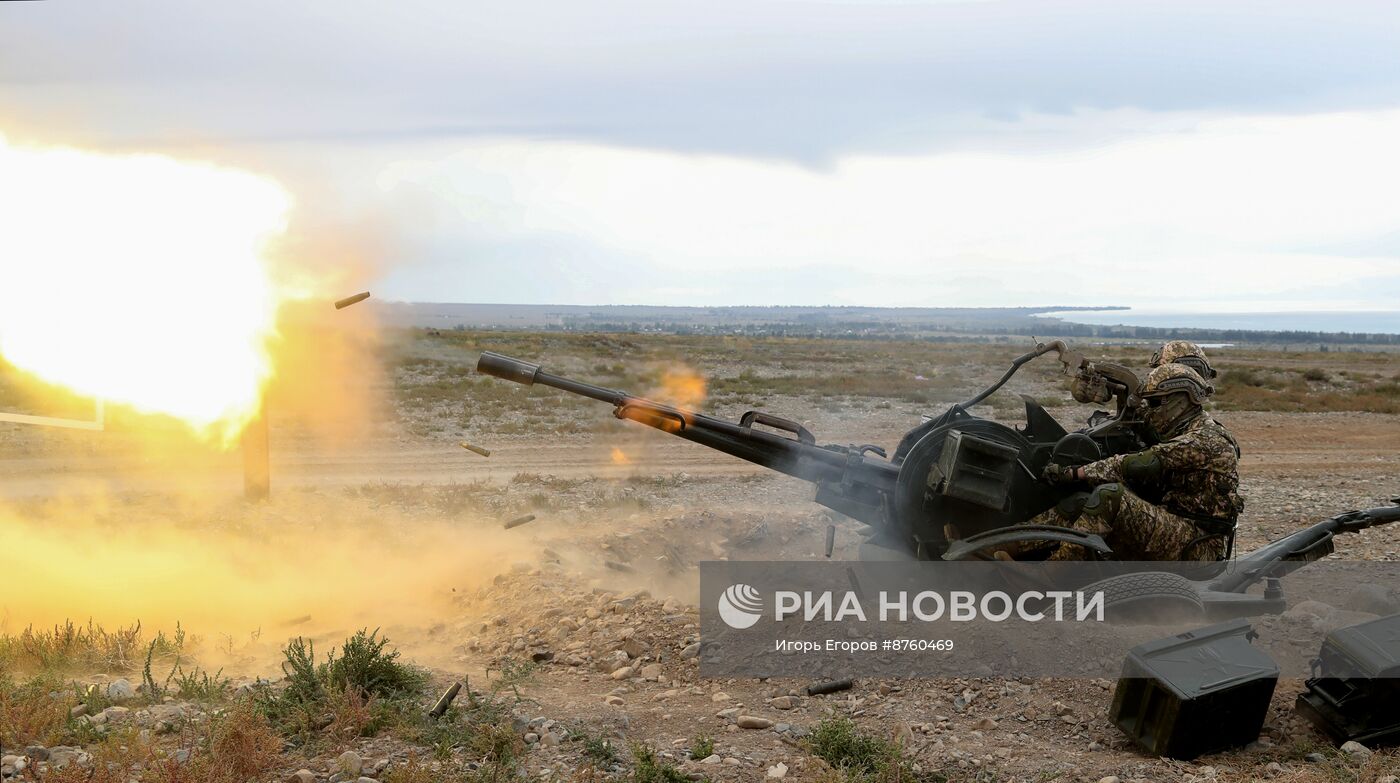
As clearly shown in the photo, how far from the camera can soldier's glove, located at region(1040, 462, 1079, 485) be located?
7.89m

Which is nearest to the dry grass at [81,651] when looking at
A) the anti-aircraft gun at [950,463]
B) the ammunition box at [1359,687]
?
the anti-aircraft gun at [950,463]

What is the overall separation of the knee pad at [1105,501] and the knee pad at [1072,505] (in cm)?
25

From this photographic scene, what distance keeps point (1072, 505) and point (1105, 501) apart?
407 millimetres

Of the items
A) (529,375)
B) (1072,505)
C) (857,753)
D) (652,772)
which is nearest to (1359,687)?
(1072,505)

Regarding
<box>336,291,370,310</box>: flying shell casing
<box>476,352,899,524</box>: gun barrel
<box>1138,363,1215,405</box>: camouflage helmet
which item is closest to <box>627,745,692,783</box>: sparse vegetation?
<box>476,352,899,524</box>: gun barrel

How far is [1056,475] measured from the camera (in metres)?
7.97

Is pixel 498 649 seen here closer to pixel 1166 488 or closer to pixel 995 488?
pixel 995 488

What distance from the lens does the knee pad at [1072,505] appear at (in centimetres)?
789

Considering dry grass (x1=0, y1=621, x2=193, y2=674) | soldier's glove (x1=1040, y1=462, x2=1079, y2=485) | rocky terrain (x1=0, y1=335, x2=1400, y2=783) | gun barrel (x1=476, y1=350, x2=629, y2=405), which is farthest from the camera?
gun barrel (x1=476, y1=350, x2=629, y2=405)

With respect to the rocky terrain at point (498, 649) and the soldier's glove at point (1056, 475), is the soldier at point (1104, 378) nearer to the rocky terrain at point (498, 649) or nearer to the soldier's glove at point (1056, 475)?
the soldier's glove at point (1056, 475)

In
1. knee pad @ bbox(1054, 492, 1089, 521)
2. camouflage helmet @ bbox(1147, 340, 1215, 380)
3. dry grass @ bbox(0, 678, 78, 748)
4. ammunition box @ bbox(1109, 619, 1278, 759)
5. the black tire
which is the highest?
camouflage helmet @ bbox(1147, 340, 1215, 380)

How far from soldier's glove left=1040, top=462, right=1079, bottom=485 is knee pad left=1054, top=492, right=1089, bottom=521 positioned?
0.42 ft

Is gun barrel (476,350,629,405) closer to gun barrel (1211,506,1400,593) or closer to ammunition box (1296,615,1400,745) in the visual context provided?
gun barrel (1211,506,1400,593)

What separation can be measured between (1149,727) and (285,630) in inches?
283
